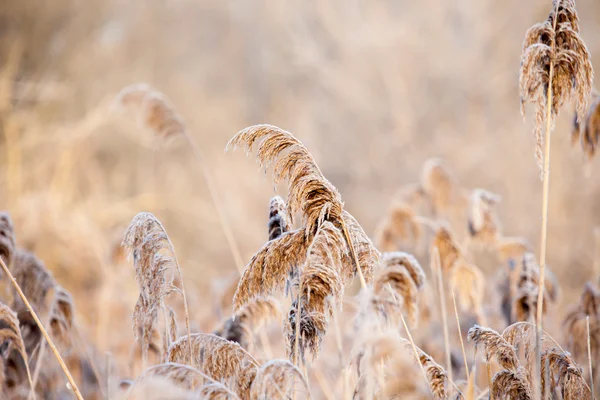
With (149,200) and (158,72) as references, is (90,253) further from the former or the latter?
(158,72)

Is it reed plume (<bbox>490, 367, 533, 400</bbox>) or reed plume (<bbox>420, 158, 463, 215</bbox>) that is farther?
reed plume (<bbox>420, 158, 463, 215</bbox>)

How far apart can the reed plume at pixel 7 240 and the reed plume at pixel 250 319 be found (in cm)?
98

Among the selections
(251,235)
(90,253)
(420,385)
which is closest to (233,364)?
(420,385)

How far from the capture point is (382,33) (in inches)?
579

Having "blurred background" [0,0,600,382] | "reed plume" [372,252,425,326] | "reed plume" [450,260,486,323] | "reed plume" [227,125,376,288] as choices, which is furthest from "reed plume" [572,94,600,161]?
"blurred background" [0,0,600,382]

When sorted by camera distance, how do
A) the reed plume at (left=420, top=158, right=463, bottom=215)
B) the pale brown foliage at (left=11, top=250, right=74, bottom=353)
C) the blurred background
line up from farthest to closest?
the blurred background
the reed plume at (left=420, top=158, right=463, bottom=215)
the pale brown foliage at (left=11, top=250, right=74, bottom=353)

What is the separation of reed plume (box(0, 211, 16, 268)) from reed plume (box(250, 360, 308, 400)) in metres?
1.42

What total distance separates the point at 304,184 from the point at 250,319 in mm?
1080

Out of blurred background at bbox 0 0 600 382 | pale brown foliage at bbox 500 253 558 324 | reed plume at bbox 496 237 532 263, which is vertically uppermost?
blurred background at bbox 0 0 600 382

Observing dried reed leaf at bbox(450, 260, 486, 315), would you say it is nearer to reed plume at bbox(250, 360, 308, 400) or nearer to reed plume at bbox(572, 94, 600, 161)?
reed plume at bbox(572, 94, 600, 161)

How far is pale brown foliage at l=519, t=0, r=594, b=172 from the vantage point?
5.81ft

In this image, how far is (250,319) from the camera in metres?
2.54

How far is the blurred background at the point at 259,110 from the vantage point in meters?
11.1

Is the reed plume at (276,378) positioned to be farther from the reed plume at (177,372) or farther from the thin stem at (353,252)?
the thin stem at (353,252)
